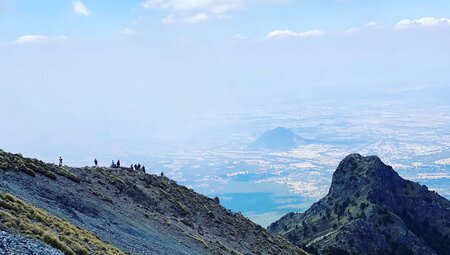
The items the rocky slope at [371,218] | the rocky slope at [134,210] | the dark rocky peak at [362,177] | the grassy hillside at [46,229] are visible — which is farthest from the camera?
the dark rocky peak at [362,177]

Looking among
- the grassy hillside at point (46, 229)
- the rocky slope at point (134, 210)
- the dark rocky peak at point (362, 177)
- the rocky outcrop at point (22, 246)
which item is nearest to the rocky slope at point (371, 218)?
the dark rocky peak at point (362, 177)

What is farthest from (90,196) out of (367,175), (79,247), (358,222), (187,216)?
(367,175)

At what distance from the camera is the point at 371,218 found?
11456 centimetres

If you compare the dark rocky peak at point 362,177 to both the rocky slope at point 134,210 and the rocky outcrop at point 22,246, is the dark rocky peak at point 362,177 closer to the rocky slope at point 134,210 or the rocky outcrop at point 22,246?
the rocky slope at point 134,210

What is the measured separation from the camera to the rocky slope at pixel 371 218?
10800cm

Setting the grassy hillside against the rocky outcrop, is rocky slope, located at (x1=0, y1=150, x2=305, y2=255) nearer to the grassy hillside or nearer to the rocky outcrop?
the grassy hillside

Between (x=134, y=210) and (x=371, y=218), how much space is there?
72941 millimetres

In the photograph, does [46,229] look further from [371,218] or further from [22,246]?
[371,218]

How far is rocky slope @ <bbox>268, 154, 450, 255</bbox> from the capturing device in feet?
354

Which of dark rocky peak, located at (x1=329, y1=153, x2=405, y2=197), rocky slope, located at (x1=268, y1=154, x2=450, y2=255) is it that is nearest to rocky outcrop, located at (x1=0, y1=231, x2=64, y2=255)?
rocky slope, located at (x1=268, y1=154, x2=450, y2=255)

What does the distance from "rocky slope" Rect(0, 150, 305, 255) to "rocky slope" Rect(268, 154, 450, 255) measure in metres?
38.9

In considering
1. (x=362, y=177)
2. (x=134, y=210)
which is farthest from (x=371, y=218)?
(x=134, y=210)

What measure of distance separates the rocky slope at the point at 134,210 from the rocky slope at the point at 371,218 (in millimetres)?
38873

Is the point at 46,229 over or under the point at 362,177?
under
